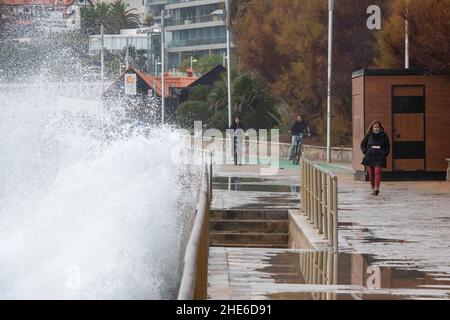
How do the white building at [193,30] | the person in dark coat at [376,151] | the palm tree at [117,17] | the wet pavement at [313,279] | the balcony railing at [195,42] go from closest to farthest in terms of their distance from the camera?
the wet pavement at [313,279] → the person in dark coat at [376,151] → the white building at [193,30] → the balcony railing at [195,42] → the palm tree at [117,17]

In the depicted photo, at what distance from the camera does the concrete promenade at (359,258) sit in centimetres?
1373

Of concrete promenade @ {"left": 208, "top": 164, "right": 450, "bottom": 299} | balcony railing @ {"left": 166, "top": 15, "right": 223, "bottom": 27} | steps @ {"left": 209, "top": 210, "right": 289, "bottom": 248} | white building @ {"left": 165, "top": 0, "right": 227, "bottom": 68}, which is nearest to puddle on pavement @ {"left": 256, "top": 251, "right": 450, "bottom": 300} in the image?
concrete promenade @ {"left": 208, "top": 164, "right": 450, "bottom": 299}

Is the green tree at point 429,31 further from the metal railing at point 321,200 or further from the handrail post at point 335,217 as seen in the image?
the handrail post at point 335,217

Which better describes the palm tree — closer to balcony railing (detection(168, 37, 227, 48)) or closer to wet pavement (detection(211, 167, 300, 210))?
balcony railing (detection(168, 37, 227, 48))

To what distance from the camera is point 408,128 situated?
3234 cm

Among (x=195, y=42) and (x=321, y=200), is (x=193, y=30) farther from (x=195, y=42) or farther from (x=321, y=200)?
(x=321, y=200)

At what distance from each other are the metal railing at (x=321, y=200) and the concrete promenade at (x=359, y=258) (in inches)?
11.7

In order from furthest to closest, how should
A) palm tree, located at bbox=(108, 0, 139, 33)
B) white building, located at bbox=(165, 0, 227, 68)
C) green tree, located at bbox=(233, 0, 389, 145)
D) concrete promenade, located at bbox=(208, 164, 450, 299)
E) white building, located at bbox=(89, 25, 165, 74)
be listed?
1. palm tree, located at bbox=(108, 0, 139, 33)
2. white building, located at bbox=(89, 25, 165, 74)
3. white building, located at bbox=(165, 0, 227, 68)
4. green tree, located at bbox=(233, 0, 389, 145)
5. concrete promenade, located at bbox=(208, 164, 450, 299)

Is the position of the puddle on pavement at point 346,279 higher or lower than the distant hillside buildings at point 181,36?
lower

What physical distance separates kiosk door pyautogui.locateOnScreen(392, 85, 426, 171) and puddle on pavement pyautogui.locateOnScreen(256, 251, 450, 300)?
15.7 m

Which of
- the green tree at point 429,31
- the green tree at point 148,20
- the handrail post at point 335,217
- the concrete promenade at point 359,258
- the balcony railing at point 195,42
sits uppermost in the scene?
the green tree at point 148,20

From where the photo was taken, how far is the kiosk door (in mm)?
32188

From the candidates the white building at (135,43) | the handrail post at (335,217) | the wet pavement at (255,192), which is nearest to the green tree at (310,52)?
the wet pavement at (255,192)

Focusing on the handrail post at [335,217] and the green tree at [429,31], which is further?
the green tree at [429,31]
